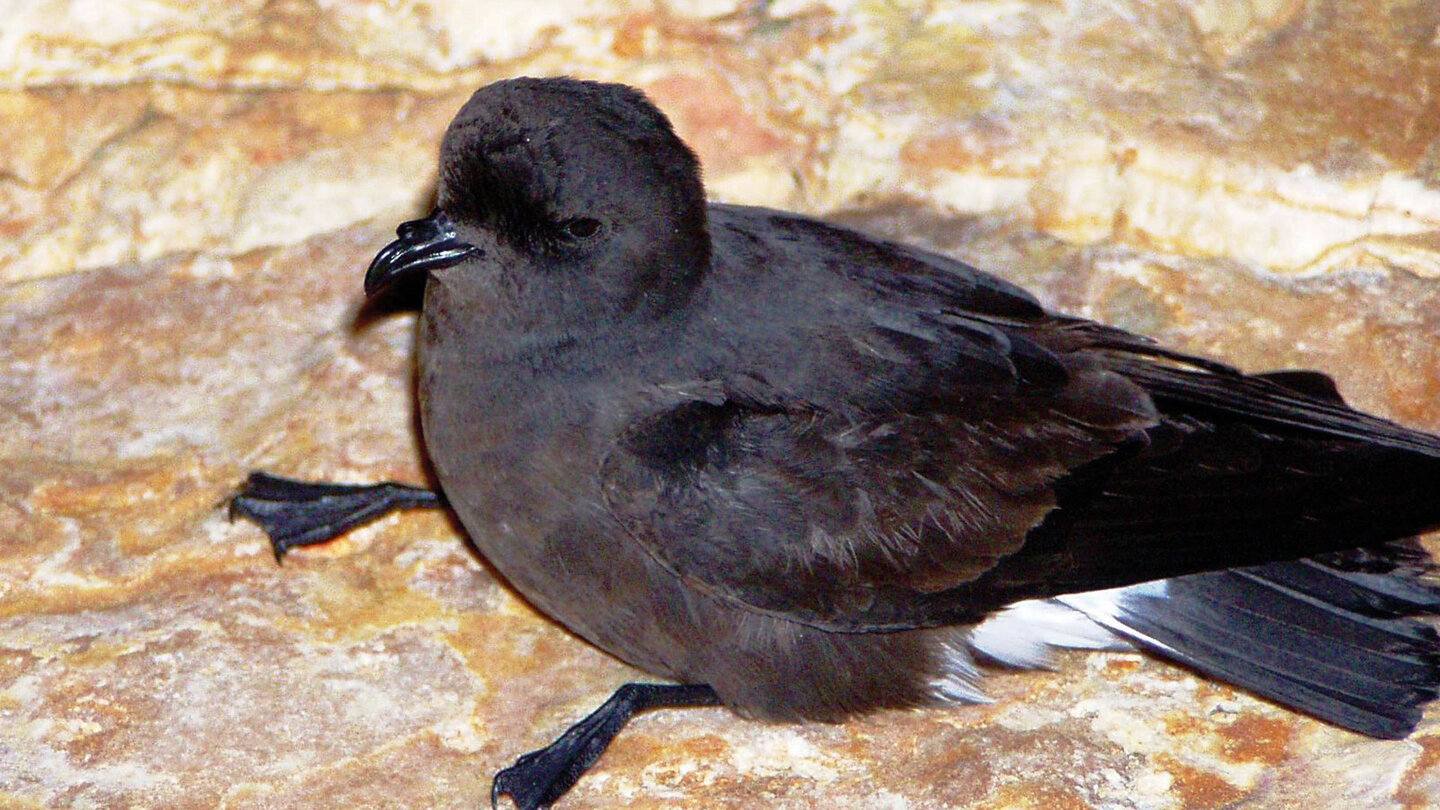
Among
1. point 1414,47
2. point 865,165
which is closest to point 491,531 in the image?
point 865,165

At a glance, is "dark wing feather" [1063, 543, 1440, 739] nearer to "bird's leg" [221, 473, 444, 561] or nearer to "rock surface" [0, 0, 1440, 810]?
"rock surface" [0, 0, 1440, 810]

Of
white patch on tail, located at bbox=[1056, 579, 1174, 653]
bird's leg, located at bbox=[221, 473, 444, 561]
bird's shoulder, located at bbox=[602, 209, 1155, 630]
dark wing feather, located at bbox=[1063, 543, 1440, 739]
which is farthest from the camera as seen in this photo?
bird's leg, located at bbox=[221, 473, 444, 561]

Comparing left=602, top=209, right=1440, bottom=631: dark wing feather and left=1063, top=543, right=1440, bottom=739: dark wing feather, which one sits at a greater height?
left=602, top=209, right=1440, bottom=631: dark wing feather

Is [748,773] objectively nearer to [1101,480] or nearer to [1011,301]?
[1101,480]

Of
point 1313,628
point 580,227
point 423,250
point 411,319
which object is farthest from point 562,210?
point 1313,628

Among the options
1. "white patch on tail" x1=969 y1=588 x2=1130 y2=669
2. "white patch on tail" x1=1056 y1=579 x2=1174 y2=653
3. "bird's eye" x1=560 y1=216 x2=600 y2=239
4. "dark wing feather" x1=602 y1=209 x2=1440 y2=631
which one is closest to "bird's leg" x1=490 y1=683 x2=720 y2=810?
"dark wing feather" x1=602 y1=209 x2=1440 y2=631

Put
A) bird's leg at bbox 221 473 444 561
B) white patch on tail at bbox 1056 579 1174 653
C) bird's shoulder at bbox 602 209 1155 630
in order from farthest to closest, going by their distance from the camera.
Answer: bird's leg at bbox 221 473 444 561, white patch on tail at bbox 1056 579 1174 653, bird's shoulder at bbox 602 209 1155 630

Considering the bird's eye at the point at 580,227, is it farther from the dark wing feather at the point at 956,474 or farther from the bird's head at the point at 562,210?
the dark wing feather at the point at 956,474

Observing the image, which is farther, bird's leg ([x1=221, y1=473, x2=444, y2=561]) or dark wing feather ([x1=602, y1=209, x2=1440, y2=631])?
bird's leg ([x1=221, y1=473, x2=444, y2=561])
